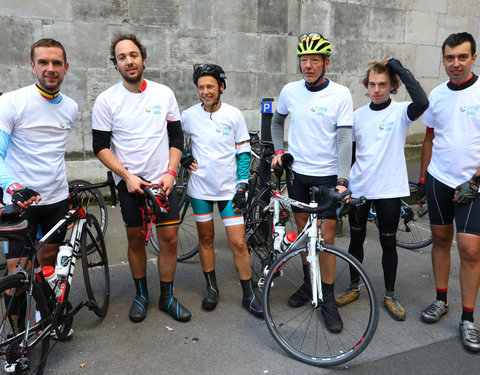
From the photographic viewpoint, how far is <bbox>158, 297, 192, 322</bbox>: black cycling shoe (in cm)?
349

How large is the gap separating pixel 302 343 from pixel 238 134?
1.72 meters

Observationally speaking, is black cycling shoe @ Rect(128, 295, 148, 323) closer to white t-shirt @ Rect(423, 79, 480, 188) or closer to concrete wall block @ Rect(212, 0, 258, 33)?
white t-shirt @ Rect(423, 79, 480, 188)

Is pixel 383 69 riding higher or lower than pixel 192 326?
higher

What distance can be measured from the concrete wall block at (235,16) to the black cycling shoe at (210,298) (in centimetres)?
443

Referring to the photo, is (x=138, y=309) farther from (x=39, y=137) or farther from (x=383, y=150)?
(x=383, y=150)

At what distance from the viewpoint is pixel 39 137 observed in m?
2.94

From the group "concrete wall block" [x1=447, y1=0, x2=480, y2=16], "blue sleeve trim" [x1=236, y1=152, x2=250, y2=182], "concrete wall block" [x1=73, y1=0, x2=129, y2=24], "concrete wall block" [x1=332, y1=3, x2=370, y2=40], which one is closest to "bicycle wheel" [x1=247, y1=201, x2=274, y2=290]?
"blue sleeve trim" [x1=236, y1=152, x2=250, y2=182]

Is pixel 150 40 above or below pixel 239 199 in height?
above

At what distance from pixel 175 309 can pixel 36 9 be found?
4.53 meters

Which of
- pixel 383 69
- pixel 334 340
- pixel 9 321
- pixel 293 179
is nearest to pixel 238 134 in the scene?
pixel 293 179

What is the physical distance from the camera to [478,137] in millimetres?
3195

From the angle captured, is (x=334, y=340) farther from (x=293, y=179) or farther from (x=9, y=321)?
(x=9, y=321)

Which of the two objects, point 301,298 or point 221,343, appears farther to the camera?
point 301,298

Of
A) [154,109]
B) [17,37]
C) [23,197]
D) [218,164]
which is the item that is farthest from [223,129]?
[17,37]
